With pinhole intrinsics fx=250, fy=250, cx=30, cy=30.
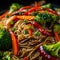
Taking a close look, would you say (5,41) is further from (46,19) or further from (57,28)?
(57,28)

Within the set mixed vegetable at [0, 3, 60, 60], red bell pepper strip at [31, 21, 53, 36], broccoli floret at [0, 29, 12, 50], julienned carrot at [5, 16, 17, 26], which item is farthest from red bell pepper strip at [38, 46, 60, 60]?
julienned carrot at [5, 16, 17, 26]

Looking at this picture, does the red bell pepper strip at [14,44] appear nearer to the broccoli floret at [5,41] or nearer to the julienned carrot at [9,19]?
the broccoli floret at [5,41]

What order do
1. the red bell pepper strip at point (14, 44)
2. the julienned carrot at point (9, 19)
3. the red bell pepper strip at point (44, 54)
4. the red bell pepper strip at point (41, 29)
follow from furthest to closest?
1. the julienned carrot at point (9, 19)
2. the red bell pepper strip at point (41, 29)
3. the red bell pepper strip at point (14, 44)
4. the red bell pepper strip at point (44, 54)

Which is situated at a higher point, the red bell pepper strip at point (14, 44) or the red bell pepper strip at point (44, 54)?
the red bell pepper strip at point (14, 44)

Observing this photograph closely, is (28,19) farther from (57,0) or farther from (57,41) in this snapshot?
(57,0)

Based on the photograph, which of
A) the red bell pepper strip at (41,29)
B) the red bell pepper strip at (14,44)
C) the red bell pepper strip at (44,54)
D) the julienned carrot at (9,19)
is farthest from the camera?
the julienned carrot at (9,19)

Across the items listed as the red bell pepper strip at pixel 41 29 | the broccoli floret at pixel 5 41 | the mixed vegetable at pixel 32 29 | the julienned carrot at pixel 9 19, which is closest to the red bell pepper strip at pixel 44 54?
the mixed vegetable at pixel 32 29

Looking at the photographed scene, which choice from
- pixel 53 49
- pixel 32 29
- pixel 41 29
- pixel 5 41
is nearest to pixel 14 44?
pixel 5 41
